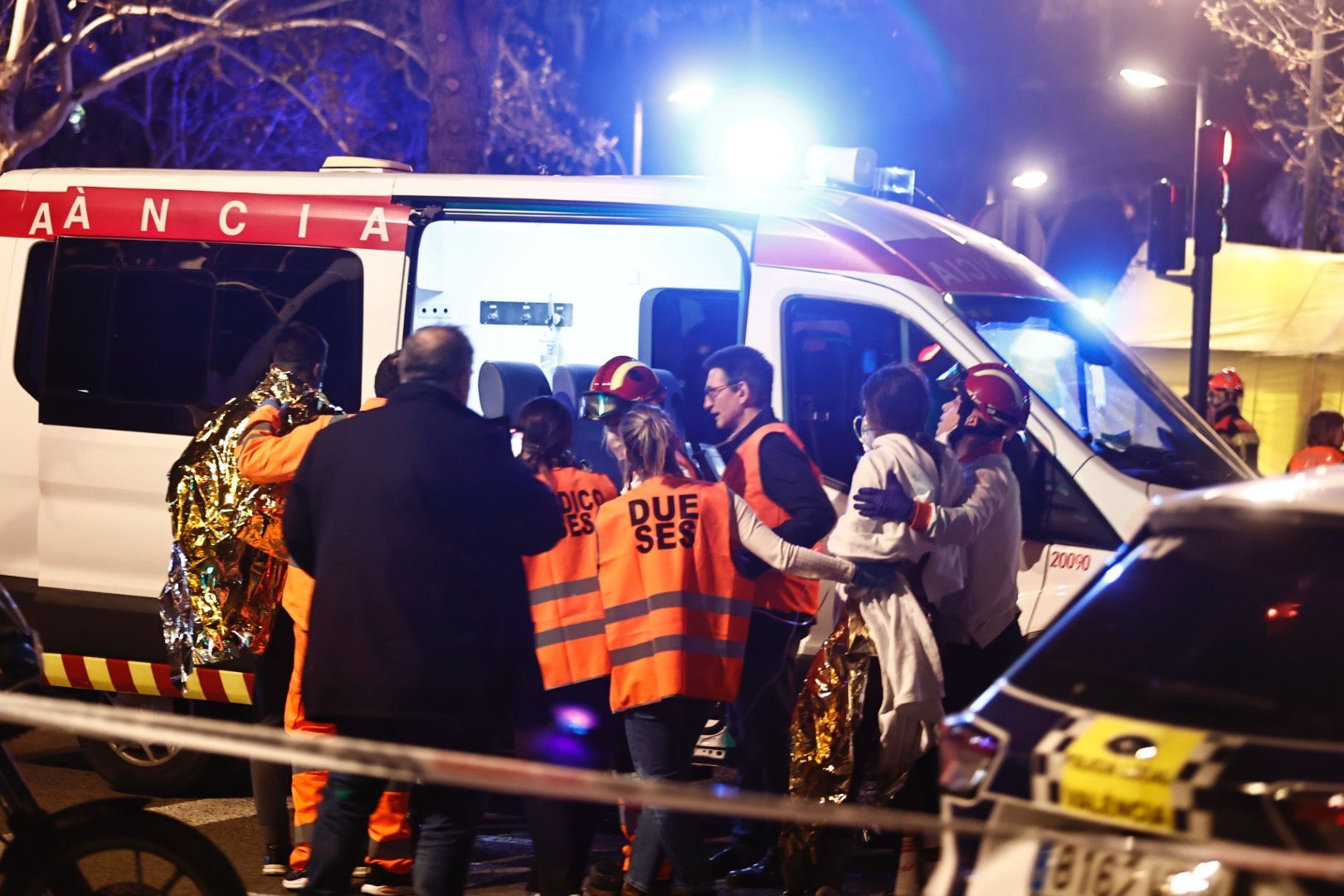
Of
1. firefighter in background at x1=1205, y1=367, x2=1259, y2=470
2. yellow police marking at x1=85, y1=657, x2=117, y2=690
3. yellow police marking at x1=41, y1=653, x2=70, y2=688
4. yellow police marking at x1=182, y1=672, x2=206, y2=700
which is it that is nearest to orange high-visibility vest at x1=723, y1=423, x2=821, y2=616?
yellow police marking at x1=182, y1=672, x2=206, y2=700

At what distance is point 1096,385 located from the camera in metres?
7.23

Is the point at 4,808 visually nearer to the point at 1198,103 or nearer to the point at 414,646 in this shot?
the point at 414,646

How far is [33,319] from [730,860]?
389cm

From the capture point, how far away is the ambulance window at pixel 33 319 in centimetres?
784

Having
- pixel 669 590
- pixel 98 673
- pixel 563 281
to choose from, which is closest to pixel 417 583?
pixel 669 590

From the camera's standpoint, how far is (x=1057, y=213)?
3406 cm

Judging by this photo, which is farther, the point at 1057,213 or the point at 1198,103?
the point at 1057,213

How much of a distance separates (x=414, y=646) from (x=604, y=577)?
1.17 m

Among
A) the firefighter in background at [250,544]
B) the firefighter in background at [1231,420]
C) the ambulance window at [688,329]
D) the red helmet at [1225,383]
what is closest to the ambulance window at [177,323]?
the firefighter in background at [250,544]

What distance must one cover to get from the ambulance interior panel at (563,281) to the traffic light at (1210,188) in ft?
9.43

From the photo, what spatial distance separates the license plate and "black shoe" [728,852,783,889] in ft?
11.9

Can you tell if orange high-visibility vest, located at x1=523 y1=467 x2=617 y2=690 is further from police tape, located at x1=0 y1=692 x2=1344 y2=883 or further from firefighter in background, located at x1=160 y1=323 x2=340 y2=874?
police tape, located at x1=0 y1=692 x2=1344 y2=883

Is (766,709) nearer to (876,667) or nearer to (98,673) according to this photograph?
(876,667)

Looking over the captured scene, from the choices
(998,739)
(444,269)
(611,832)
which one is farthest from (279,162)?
(998,739)
